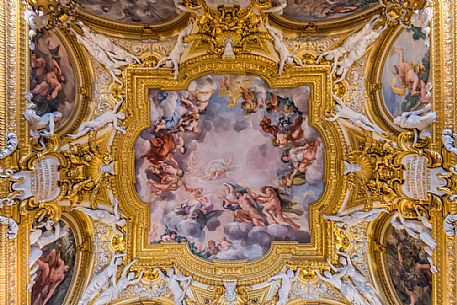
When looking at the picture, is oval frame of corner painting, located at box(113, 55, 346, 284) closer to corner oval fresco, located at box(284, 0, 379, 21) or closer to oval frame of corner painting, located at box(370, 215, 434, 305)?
oval frame of corner painting, located at box(370, 215, 434, 305)

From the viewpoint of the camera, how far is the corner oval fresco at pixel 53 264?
7411 mm

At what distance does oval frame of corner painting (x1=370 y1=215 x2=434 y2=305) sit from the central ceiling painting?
149 centimetres

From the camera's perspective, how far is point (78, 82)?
8570mm

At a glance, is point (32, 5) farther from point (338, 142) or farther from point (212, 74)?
point (338, 142)

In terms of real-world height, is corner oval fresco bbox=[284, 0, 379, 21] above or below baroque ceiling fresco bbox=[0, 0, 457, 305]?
above

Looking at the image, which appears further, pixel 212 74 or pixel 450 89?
pixel 212 74

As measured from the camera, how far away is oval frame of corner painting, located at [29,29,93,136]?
322 inches

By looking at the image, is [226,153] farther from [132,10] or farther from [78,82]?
[132,10]

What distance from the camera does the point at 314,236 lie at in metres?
9.38

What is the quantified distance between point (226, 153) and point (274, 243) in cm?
241

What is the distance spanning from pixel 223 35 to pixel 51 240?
17.9ft

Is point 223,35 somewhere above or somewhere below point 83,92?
above

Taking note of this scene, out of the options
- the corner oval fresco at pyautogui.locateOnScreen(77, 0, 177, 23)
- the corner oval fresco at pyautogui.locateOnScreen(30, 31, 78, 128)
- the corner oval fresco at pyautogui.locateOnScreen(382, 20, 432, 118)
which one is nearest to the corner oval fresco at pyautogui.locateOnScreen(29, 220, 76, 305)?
the corner oval fresco at pyautogui.locateOnScreen(30, 31, 78, 128)

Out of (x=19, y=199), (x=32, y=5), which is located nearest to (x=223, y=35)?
(x=32, y=5)
